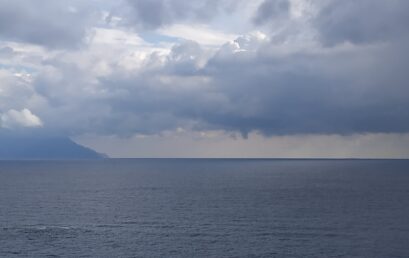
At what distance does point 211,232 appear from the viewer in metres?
98.8

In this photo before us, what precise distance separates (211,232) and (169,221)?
1763 cm

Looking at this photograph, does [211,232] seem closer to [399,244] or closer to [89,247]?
[89,247]

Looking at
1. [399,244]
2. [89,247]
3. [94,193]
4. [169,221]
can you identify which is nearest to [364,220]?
[399,244]

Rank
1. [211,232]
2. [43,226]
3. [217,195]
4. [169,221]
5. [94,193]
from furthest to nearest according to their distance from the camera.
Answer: [94,193]
[217,195]
[169,221]
[43,226]
[211,232]

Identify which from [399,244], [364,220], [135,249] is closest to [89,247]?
[135,249]

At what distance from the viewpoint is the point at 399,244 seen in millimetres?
86188

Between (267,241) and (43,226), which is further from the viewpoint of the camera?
(43,226)

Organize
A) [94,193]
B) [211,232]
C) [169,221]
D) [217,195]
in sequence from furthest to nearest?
1. [94,193]
2. [217,195]
3. [169,221]
4. [211,232]

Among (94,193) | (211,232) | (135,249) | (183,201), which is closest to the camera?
(135,249)

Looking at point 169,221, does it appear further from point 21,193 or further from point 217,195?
point 21,193

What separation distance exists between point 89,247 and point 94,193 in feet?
345

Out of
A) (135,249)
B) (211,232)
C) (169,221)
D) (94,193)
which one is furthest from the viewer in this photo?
(94,193)

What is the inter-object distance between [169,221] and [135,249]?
2983 cm

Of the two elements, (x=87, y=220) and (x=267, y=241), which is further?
(x=87, y=220)
